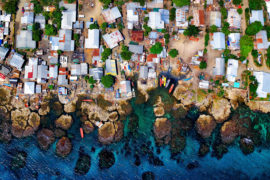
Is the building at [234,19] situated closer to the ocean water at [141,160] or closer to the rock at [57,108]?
the ocean water at [141,160]

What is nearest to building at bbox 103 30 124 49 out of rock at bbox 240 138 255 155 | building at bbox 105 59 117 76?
building at bbox 105 59 117 76

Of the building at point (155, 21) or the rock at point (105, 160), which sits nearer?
the building at point (155, 21)

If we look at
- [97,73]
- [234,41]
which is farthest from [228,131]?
[97,73]

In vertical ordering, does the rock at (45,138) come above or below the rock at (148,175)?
above

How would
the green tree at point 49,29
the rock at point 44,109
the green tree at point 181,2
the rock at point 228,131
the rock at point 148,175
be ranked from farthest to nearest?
the rock at point 228,131 < the rock at point 148,175 < the rock at point 44,109 < the green tree at point 181,2 < the green tree at point 49,29

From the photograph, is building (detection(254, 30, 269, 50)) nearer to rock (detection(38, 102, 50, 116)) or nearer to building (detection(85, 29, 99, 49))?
building (detection(85, 29, 99, 49))

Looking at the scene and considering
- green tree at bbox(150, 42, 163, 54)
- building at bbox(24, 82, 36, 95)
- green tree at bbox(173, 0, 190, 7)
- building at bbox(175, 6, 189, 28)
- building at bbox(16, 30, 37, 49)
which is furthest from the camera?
building at bbox(175, 6, 189, 28)

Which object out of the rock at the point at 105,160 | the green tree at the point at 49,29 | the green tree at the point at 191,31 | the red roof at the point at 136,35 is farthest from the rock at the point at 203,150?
the green tree at the point at 49,29

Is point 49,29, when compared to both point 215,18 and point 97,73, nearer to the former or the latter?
point 97,73
